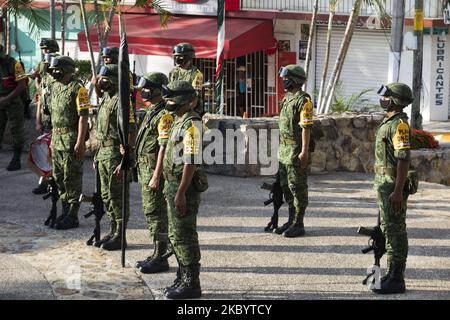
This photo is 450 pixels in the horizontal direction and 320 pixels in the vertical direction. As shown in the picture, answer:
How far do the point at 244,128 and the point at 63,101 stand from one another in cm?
398

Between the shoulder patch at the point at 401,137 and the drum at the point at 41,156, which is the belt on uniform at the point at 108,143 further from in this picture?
the shoulder patch at the point at 401,137

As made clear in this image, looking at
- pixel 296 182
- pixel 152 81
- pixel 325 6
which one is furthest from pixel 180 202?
pixel 325 6

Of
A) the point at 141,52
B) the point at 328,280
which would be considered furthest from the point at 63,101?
the point at 141,52

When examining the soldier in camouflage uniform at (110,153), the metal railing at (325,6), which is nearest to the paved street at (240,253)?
the soldier in camouflage uniform at (110,153)

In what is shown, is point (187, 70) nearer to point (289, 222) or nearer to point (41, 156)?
point (41, 156)

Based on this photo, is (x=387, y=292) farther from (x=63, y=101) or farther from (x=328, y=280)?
(x=63, y=101)

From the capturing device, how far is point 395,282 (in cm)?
939

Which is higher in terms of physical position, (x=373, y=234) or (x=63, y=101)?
(x=63, y=101)

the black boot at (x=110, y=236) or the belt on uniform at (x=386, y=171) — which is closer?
the belt on uniform at (x=386, y=171)

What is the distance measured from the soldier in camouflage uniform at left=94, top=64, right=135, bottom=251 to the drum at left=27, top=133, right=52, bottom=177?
192 cm

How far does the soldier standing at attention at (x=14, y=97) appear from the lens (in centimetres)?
1523

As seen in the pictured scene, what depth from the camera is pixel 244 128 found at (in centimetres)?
1500

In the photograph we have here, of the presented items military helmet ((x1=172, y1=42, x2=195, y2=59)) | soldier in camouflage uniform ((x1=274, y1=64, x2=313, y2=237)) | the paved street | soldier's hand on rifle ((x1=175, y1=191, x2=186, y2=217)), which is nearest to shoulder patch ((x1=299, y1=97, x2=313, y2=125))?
soldier in camouflage uniform ((x1=274, y1=64, x2=313, y2=237))

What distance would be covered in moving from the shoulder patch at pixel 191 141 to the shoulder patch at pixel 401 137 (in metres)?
1.70
